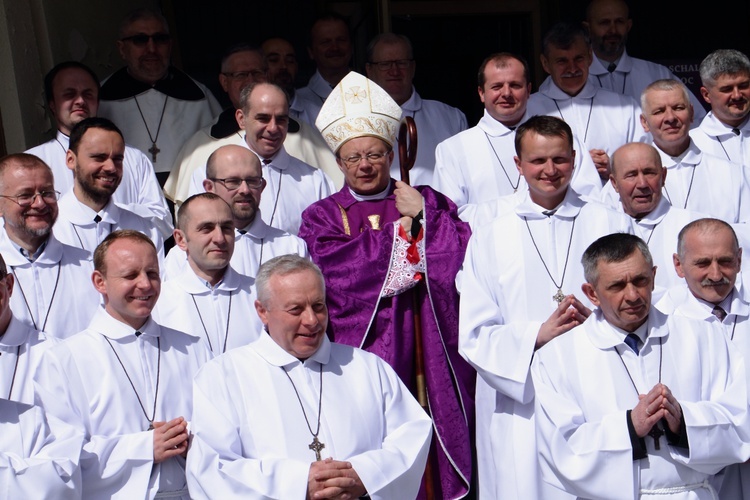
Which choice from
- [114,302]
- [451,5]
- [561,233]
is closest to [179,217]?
[114,302]

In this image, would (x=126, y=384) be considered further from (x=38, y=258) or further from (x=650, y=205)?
(x=650, y=205)

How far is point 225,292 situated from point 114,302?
79 centimetres

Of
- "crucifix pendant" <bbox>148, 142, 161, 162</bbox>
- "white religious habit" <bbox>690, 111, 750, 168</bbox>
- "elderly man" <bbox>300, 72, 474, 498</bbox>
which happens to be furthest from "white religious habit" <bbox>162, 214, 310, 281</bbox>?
"white religious habit" <bbox>690, 111, 750, 168</bbox>

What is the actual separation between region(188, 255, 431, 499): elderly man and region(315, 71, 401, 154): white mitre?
4.65ft

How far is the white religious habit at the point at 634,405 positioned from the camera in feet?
16.8

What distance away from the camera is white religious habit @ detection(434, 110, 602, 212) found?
23.7 ft

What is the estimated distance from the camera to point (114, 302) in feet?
17.8

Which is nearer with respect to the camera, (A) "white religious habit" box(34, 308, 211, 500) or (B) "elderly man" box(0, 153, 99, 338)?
(A) "white religious habit" box(34, 308, 211, 500)

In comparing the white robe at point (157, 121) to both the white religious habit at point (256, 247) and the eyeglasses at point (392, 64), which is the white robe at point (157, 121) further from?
the white religious habit at point (256, 247)

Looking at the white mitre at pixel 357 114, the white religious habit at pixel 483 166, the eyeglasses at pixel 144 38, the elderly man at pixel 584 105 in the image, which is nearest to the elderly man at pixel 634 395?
the white mitre at pixel 357 114

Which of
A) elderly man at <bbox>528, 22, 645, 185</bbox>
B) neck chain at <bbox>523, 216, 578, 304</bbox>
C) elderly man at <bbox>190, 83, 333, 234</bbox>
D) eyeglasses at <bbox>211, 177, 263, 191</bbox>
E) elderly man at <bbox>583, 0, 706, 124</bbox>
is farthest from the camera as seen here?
elderly man at <bbox>583, 0, 706, 124</bbox>

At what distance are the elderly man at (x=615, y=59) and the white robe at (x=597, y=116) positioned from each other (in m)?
0.40

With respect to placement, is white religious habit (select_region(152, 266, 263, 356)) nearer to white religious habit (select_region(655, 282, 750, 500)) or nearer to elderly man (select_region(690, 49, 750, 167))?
white religious habit (select_region(655, 282, 750, 500))

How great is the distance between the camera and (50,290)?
20.2 ft
